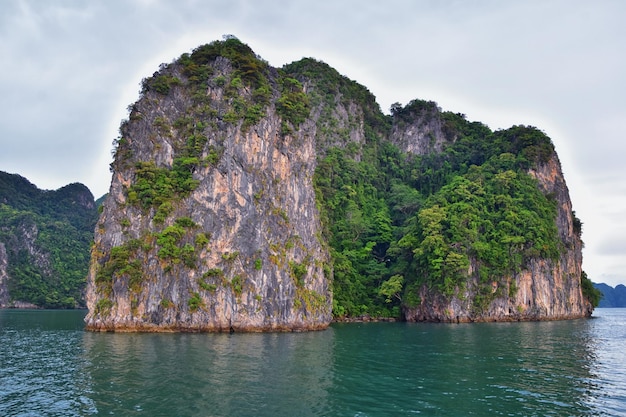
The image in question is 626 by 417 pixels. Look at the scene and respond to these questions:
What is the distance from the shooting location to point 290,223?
5453 centimetres

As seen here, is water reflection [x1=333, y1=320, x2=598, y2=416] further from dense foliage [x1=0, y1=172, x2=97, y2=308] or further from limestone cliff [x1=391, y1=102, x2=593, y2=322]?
dense foliage [x1=0, y1=172, x2=97, y2=308]

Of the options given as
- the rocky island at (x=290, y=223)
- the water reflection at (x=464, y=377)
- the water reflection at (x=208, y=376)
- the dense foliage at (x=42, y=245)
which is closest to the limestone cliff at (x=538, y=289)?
the rocky island at (x=290, y=223)

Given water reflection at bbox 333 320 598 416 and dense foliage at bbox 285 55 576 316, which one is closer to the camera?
water reflection at bbox 333 320 598 416

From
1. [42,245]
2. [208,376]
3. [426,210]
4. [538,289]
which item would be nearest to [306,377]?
[208,376]

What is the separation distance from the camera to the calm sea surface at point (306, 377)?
17484 mm

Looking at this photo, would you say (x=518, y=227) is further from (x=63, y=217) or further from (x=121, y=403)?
(x=63, y=217)

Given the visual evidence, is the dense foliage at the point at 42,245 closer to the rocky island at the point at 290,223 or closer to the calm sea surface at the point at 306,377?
the rocky island at the point at 290,223

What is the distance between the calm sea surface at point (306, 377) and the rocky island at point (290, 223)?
29.4ft

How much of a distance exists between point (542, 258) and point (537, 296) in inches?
229

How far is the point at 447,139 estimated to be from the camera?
10075cm

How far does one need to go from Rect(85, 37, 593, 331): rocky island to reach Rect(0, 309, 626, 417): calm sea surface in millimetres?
8956

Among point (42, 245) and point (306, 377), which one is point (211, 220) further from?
point (42, 245)

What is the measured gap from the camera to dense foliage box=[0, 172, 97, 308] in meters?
117

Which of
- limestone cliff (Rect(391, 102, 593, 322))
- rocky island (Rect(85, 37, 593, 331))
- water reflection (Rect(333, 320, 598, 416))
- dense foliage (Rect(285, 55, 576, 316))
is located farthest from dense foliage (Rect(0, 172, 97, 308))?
water reflection (Rect(333, 320, 598, 416))
